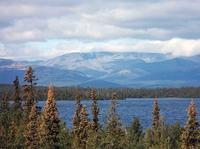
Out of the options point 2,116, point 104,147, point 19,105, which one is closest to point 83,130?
point 104,147

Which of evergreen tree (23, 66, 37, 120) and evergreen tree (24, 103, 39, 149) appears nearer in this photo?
evergreen tree (24, 103, 39, 149)

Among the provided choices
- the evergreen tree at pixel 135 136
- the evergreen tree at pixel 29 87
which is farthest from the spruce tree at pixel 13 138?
the evergreen tree at pixel 135 136

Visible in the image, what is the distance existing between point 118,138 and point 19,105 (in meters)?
26.6

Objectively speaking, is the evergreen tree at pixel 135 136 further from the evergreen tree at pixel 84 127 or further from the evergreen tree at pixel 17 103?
the evergreen tree at pixel 84 127

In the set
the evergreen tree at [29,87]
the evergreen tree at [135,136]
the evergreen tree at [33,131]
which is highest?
the evergreen tree at [29,87]

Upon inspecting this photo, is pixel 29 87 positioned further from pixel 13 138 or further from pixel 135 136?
pixel 135 136

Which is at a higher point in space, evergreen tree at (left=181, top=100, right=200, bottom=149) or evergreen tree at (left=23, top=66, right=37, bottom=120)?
evergreen tree at (left=23, top=66, right=37, bottom=120)

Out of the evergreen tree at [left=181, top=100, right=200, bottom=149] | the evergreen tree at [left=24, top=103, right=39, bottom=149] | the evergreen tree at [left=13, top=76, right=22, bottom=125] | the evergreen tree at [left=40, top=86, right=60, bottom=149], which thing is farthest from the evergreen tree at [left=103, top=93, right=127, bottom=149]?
the evergreen tree at [left=13, top=76, right=22, bottom=125]

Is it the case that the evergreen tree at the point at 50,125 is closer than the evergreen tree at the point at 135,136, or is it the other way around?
the evergreen tree at the point at 50,125

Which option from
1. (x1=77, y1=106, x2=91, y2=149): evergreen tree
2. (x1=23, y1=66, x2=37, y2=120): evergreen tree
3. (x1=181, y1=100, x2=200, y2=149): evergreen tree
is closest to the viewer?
(x1=181, y1=100, x2=200, y2=149): evergreen tree

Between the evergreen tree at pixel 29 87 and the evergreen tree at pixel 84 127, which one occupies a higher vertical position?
the evergreen tree at pixel 29 87

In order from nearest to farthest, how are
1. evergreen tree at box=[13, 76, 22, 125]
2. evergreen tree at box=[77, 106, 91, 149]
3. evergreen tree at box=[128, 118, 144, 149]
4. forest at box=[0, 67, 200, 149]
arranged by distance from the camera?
forest at box=[0, 67, 200, 149], evergreen tree at box=[77, 106, 91, 149], evergreen tree at box=[13, 76, 22, 125], evergreen tree at box=[128, 118, 144, 149]

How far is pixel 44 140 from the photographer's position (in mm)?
59438

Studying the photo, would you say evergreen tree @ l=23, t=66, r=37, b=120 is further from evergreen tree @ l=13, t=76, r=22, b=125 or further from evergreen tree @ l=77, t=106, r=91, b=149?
evergreen tree @ l=13, t=76, r=22, b=125
